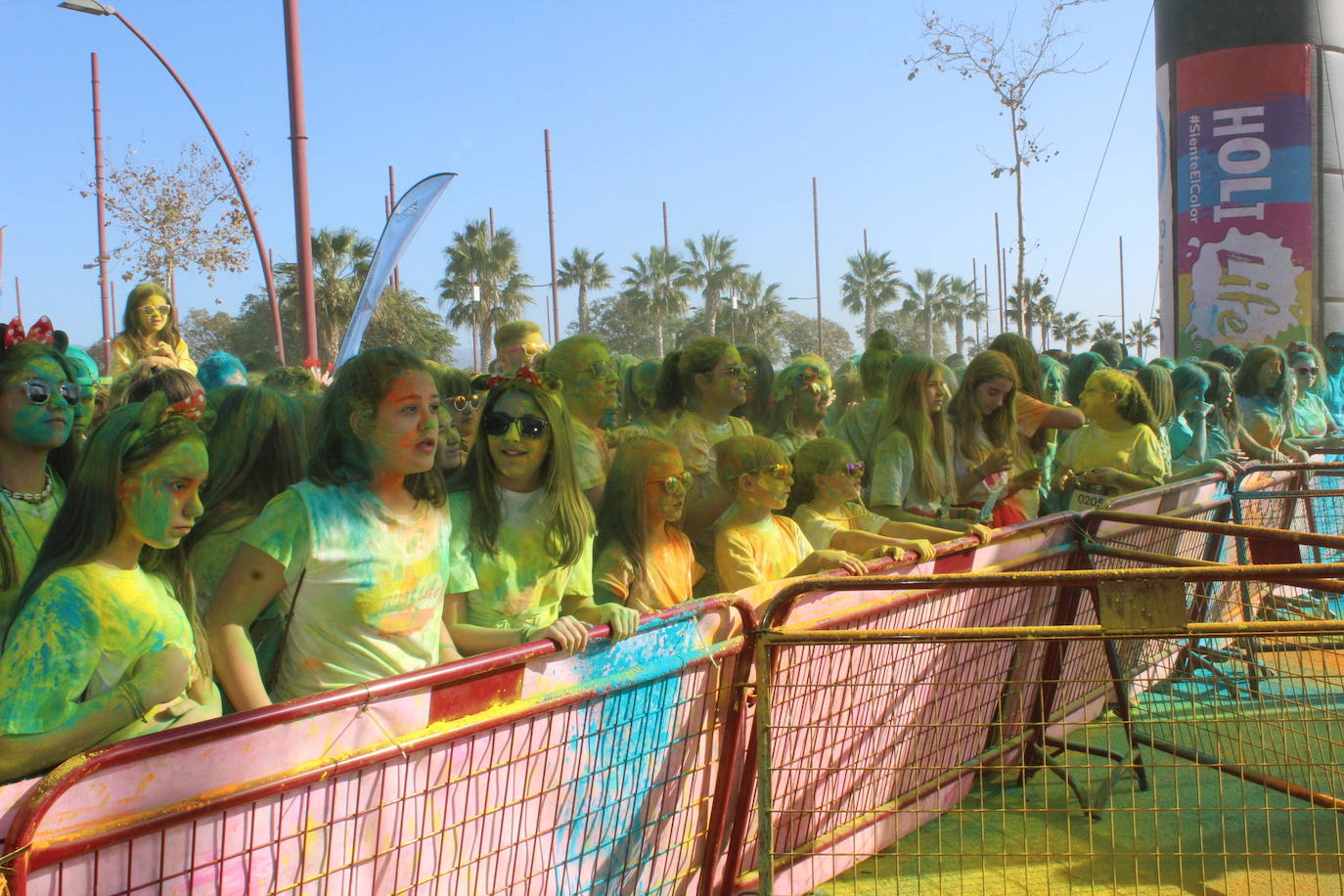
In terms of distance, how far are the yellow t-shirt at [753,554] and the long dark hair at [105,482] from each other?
2.17m

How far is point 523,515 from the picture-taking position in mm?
3490

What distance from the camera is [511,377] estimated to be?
364 centimetres

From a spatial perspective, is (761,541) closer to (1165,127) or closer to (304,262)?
(304,262)

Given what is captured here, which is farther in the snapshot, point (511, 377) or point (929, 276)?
point (929, 276)

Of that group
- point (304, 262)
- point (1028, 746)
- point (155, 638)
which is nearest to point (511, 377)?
point (155, 638)

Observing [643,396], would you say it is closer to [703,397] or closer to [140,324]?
[703,397]

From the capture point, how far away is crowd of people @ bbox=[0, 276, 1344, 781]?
232 cm

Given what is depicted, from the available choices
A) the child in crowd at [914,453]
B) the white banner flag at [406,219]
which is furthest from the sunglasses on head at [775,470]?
the white banner flag at [406,219]

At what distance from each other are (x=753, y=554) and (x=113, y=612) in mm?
2469

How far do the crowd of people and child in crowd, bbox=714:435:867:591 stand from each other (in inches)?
0.5

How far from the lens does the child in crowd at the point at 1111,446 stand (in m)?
6.49

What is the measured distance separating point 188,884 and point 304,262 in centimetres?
887

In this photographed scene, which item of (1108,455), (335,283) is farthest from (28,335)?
(335,283)

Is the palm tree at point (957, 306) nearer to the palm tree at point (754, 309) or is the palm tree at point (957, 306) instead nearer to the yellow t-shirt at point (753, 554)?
the palm tree at point (754, 309)
